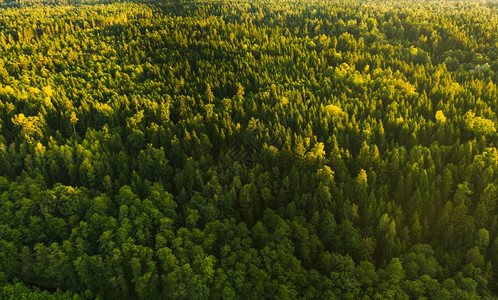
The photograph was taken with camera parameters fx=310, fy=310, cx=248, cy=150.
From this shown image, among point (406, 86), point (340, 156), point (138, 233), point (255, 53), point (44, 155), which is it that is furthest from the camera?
point (255, 53)

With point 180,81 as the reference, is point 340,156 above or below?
below

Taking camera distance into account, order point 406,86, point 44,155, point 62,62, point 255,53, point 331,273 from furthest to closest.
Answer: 1. point 255,53
2. point 62,62
3. point 406,86
4. point 44,155
5. point 331,273

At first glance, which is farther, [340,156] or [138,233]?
[340,156]

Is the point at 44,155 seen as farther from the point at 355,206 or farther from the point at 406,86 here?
the point at 406,86

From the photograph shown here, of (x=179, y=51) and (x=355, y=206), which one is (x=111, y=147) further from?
(x=179, y=51)

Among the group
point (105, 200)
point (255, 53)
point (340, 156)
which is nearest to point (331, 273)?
point (340, 156)

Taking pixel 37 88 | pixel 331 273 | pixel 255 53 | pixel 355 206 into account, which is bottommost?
pixel 331 273

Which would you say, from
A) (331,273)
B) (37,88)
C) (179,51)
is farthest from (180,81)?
(331,273)
